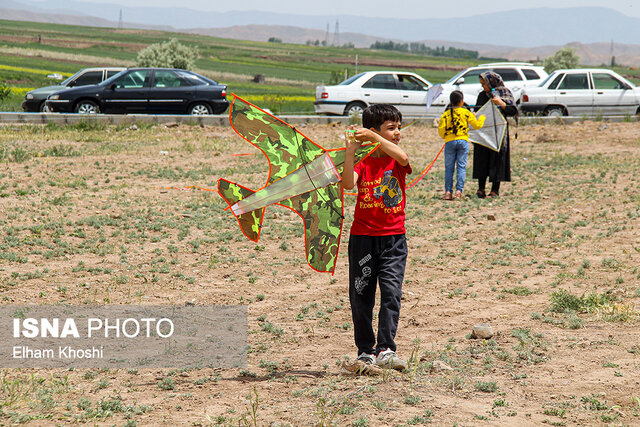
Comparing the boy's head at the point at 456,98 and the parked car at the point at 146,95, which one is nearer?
the boy's head at the point at 456,98

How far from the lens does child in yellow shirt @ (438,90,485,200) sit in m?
9.98

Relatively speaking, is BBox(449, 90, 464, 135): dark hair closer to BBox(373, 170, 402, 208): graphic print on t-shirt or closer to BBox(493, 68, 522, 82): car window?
BBox(373, 170, 402, 208): graphic print on t-shirt

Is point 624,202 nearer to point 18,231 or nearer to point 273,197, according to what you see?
point 273,197

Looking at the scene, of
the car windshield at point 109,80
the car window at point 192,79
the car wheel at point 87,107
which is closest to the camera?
the car wheel at point 87,107

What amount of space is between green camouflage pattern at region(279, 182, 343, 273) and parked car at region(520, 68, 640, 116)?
1628 cm

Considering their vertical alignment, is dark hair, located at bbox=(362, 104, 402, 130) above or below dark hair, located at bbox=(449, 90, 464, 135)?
below

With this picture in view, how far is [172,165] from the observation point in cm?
1281

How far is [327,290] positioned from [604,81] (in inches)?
651

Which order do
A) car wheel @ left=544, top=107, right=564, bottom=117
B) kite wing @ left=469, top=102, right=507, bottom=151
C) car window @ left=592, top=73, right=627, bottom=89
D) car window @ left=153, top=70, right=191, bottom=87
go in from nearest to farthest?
1. kite wing @ left=469, top=102, right=507, bottom=151
2. car window @ left=153, top=70, right=191, bottom=87
3. car wheel @ left=544, top=107, right=564, bottom=117
4. car window @ left=592, top=73, right=627, bottom=89

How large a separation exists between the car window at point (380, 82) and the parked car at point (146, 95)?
3.99 meters

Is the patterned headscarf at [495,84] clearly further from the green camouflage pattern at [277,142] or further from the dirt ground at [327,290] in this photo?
the green camouflage pattern at [277,142]

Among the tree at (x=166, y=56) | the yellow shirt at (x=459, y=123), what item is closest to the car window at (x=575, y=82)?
the yellow shirt at (x=459, y=123)

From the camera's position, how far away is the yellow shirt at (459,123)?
9975 millimetres

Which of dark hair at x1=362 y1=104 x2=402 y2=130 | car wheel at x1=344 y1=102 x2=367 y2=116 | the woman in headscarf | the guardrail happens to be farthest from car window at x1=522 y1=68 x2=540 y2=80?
dark hair at x1=362 y1=104 x2=402 y2=130
